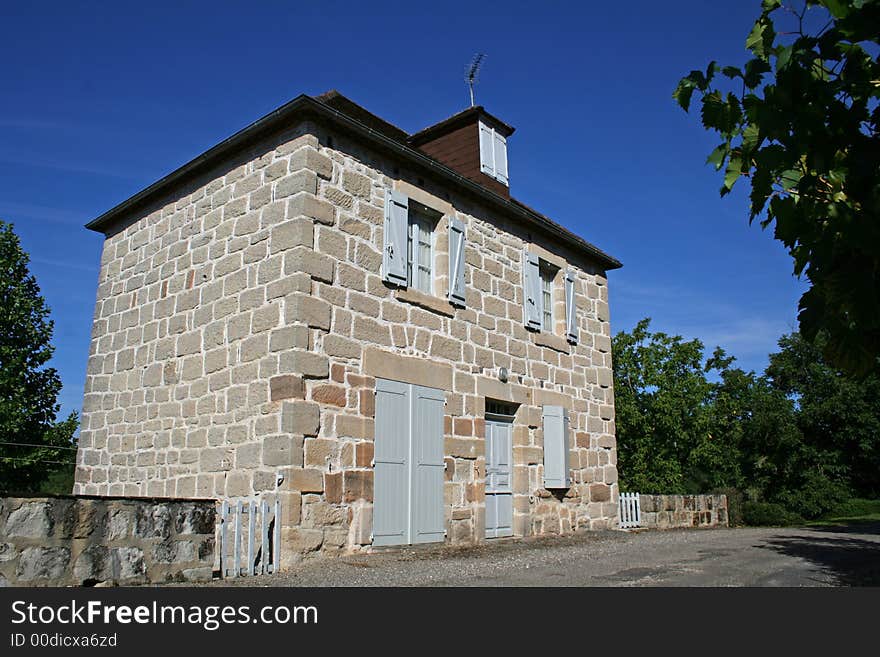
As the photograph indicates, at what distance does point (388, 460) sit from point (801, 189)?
607cm

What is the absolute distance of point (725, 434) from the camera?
21016 millimetres

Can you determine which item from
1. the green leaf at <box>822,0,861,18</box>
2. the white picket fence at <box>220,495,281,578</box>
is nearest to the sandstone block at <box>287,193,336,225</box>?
the white picket fence at <box>220,495,281,578</box>

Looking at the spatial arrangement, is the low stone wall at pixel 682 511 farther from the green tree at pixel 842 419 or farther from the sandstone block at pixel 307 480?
the sandstone block at pixel 307 480

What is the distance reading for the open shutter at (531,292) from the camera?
37.5 feet

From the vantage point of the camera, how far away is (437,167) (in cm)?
983

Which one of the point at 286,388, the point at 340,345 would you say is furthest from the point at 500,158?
the point at 286,388

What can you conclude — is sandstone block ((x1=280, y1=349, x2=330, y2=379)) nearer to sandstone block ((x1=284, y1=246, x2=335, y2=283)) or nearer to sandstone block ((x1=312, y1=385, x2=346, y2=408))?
sandstone block ((x1=312, y1=385, x2=346, y2=408))

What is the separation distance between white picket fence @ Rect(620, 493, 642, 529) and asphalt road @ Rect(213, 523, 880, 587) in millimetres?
2762

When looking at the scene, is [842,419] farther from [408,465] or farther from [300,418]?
[300,418]

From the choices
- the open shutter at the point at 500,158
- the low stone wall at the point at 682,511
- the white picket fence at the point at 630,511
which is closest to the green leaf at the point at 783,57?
the open shutter at the point at 500,158

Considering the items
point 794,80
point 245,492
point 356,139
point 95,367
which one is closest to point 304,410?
point 245,492

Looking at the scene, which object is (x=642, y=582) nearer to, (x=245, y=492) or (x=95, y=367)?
(x=245, y=492)

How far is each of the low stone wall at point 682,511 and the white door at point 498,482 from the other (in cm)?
391

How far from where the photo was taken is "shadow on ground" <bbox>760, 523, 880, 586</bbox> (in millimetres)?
6492
